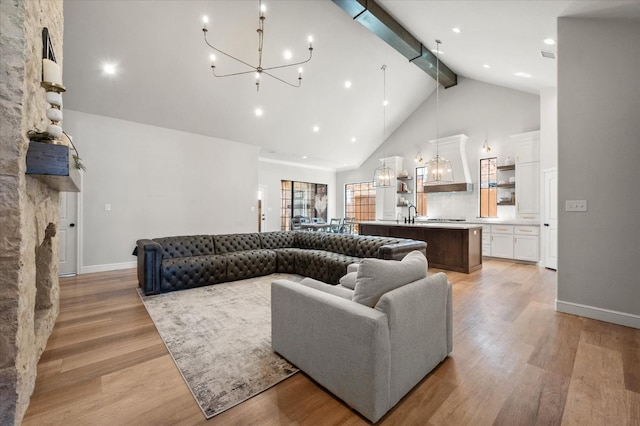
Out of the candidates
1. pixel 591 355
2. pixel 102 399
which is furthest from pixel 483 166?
pixel 102 399

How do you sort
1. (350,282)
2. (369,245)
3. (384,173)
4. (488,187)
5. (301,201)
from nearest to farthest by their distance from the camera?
1. (350,282)
2. (369,245)
3. (384,173)
4. (488,187)
5. (301,201)

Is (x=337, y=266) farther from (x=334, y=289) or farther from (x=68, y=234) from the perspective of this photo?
(x=68, y=234)

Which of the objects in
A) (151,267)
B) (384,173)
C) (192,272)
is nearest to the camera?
(151,267)

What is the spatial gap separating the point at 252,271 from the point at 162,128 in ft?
12.6

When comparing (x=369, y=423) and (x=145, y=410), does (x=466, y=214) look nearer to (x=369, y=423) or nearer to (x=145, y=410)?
(x=369, y=423)

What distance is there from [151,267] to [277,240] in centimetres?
221

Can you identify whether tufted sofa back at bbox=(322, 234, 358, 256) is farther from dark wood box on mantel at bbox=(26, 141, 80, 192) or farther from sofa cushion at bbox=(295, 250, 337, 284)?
dark wood box on mantel at bbox=(26, 141, 80, 192)

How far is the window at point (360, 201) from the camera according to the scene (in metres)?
10.3

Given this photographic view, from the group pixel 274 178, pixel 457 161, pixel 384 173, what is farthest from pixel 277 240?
pixel 457 161

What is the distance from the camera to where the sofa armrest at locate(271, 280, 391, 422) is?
1.48 metres

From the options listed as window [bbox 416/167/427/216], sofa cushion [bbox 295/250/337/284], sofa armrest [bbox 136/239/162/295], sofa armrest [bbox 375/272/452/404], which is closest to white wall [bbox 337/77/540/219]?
window [bbox 416/167/427/216]

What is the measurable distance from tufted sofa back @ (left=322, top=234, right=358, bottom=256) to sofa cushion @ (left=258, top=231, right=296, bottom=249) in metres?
0.79

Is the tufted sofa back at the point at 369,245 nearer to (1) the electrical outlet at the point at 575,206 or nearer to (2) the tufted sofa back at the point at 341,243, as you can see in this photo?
(2) the tufted sofa back at the point at 341,243

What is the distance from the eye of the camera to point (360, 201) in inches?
420
